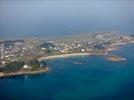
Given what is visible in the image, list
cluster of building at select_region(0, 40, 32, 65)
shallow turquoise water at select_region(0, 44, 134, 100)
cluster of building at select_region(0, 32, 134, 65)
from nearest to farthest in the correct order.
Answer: shallow turquoise water at select_region(0, 44, 134, 100) < cluster of building at select_region(0, 40, 32, 65) < cluster of building at select_region(0, 32, 134, 65)

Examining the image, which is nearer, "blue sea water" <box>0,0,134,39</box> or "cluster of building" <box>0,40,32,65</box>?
"cluster of building" <box>0,40,32,65</box>

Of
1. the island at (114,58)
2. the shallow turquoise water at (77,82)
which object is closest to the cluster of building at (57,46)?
the island at (114,58)

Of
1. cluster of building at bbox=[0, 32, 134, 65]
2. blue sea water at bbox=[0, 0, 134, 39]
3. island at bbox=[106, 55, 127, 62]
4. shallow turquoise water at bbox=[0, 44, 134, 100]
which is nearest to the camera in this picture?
shallow turquoise water at bbox=[0, 44, 134, 100]

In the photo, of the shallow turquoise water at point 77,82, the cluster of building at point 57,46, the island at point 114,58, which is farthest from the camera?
the cluster of building at point 57,46

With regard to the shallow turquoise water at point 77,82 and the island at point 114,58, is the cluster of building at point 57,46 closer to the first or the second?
the island at point 114,58

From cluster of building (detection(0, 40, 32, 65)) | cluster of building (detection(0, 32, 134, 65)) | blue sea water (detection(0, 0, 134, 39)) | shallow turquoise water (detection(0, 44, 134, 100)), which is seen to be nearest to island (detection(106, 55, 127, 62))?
shallow turquoise water (detection(0, 44, 134, 100))

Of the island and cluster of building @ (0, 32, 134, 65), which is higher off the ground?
cluster of building @ (0, 32, 134, 65)

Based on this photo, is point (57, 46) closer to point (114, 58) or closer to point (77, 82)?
point (114, 58)

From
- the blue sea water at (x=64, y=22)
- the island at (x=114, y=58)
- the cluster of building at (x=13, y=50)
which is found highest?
the blue sea water at (x=64, y=22)

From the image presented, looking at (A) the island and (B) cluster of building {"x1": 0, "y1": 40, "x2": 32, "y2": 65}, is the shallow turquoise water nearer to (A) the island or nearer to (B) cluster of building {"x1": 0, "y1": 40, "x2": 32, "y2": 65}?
(A) the island
